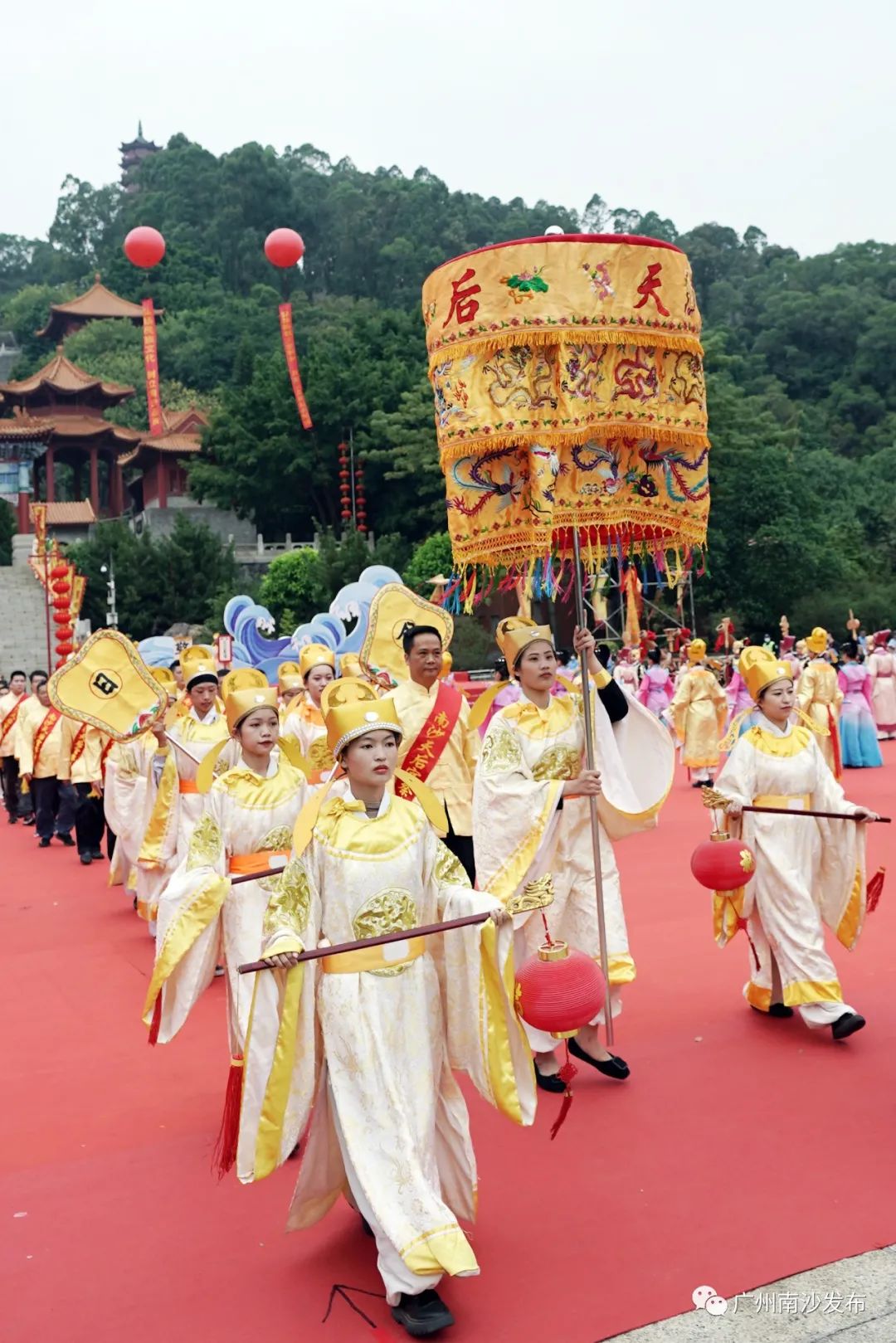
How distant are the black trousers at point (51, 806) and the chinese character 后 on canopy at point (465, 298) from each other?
8.46 meters

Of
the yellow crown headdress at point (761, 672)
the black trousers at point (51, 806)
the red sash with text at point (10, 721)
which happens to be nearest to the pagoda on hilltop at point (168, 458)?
the red sash with text at point (10, 721)

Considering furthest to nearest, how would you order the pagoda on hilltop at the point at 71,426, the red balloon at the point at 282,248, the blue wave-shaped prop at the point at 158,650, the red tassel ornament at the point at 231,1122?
the pagoda on hilltop at the point at 71,426
the red balloon at the point at 282,248
the blue wave-shaped prop at the point at 158,650
the red tassel ornament at the point at 231,1122

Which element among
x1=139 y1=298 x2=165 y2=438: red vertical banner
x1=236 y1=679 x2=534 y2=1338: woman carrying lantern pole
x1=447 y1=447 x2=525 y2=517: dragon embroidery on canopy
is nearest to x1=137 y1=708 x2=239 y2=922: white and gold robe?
x1=447 y1=447 x2=525 y2=517: dragon embroidery on canopy

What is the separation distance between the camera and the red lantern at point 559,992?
3.37 m

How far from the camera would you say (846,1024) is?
4.91m

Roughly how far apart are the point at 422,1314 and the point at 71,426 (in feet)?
151

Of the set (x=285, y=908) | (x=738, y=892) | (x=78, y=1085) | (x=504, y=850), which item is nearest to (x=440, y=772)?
(x=504, y=850)

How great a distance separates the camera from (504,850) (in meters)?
4.81

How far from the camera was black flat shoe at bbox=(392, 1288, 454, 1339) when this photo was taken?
9.96ft

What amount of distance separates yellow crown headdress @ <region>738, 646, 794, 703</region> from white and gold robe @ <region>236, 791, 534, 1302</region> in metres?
2.29

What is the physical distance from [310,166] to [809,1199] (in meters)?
91.5

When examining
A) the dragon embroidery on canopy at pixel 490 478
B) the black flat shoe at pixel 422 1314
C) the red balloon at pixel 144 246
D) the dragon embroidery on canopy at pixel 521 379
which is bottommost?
the black flat shoe at pixel 422 1314

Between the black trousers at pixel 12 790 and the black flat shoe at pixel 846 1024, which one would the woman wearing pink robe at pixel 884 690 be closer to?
the black trousers at pixel 12 790

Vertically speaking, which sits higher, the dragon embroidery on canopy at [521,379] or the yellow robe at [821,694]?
the dragon embroidery on canopy at [521,379]
